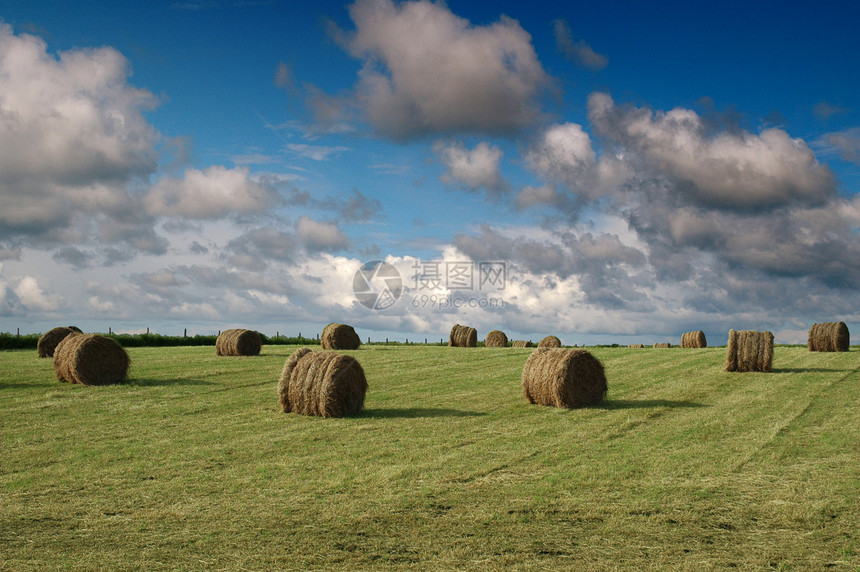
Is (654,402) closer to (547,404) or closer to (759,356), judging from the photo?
(547,404)

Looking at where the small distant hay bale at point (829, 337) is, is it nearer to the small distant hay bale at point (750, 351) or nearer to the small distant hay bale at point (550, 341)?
the small distant hay bale at point (750, 351)

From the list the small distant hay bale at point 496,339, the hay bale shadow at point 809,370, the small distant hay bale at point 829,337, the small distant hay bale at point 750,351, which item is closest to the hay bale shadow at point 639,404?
the small distant hay bale at point 750,351

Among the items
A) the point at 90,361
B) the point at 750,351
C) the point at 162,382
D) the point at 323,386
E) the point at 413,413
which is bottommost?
the point at 162,382

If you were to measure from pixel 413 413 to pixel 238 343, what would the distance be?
58.7 ft

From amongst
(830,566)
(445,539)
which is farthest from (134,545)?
(830,566)

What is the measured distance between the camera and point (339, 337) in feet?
116

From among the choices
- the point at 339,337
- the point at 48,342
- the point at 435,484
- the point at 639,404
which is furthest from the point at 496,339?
the point at 435,484

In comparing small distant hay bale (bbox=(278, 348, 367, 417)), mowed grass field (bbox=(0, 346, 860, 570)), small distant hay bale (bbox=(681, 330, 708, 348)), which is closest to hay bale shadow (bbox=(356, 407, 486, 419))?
mowed grass field (bbox=(0, 346, 860, 570))

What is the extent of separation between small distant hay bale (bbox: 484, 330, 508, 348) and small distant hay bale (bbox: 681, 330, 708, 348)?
10.7 meters

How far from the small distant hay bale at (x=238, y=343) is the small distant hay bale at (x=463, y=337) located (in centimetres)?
1194

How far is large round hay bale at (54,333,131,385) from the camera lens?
1986 cm

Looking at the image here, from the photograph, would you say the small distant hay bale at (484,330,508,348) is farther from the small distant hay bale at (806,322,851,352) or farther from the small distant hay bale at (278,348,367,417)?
the small distant hay bale at (278,348,367,417)

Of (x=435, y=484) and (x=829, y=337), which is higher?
(x=829, y=337)

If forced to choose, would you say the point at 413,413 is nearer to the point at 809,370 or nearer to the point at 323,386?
the point at 323,386
